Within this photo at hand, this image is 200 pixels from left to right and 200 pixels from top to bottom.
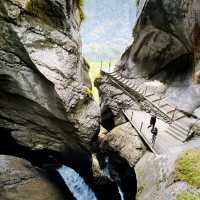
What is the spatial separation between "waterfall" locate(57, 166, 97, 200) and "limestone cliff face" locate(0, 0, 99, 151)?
3855 millimetres

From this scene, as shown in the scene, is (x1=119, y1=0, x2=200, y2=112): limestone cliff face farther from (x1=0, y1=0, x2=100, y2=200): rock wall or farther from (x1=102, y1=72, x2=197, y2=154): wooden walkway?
(x1=0, y1=0, x2=100, y2=200): rock wall

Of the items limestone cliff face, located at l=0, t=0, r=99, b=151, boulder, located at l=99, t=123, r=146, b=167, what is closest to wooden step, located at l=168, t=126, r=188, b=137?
boulder, located at l=99, t=123, r=146, b=167

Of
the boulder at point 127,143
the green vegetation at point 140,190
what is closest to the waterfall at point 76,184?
the boulder at point 127,143

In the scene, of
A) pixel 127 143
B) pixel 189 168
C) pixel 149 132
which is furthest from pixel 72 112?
pixel 189 168

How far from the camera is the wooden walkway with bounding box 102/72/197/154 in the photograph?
17562 mm

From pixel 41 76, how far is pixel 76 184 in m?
9.39

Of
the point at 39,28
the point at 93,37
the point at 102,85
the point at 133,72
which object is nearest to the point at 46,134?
the point at 39,28

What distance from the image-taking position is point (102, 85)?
25875 millimetres

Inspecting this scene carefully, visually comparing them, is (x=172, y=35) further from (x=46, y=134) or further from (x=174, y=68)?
(x=46, y=134)

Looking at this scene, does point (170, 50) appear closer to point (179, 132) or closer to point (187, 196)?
point (179, 132)

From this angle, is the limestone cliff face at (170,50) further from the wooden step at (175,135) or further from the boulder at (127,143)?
Answer: the boulder at (127,143)

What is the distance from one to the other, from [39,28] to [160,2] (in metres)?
10.7

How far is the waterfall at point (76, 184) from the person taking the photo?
1906 cm

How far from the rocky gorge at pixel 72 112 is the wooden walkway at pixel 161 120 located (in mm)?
507
